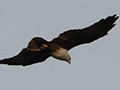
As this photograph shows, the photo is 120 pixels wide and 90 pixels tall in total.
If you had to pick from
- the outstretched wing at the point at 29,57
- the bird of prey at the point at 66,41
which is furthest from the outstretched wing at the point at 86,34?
the outstretched wing at the point at 29,57

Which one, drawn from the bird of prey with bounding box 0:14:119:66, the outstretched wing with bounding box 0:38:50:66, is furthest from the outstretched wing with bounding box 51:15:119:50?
the outstretched wing with bounding box 0:38:50:66

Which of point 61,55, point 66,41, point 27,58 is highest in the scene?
point 66,41

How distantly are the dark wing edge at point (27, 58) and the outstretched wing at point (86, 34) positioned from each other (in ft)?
2.33

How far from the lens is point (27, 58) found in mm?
13633

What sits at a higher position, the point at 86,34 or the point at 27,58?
the point at 86,34

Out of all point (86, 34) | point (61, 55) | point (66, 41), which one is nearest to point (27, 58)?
point (61, 55)

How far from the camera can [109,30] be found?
1365 cm

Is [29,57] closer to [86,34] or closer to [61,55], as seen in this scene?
[61,55]

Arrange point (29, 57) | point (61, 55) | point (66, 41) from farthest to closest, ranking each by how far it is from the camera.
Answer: point (29, 57), point (66, 41), point (61, 55)

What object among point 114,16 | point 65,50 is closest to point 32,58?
point 65,50

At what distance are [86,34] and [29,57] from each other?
7.02 ft

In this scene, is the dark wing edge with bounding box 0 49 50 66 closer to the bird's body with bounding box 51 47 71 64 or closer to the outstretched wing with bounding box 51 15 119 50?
the bird's body with bounding box 51 47 71 64

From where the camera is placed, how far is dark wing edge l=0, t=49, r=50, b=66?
13.4 m

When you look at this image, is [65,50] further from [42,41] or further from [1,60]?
[1,60]
